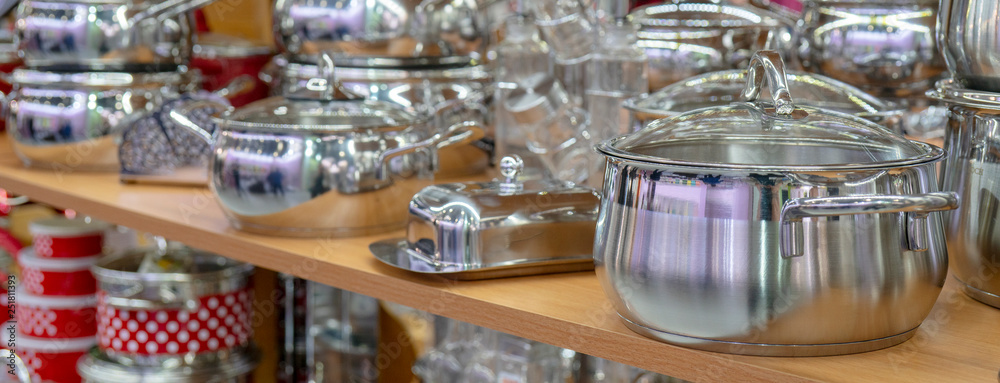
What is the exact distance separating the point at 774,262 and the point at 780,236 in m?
0.02

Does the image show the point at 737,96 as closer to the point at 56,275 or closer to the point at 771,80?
the point at 771,80

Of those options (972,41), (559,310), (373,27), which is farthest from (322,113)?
(972,41)

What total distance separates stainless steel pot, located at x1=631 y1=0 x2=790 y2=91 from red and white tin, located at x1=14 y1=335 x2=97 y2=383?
101cm

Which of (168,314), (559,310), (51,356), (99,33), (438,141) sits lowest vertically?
(51,356)

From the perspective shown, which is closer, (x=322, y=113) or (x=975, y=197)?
(x=975, y=197)

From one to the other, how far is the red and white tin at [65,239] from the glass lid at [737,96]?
39.0 inches

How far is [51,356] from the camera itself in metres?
1.57

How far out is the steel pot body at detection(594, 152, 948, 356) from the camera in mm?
649

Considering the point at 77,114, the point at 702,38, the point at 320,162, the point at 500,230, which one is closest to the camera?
the point at 500,230

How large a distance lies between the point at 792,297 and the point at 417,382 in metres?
1.06

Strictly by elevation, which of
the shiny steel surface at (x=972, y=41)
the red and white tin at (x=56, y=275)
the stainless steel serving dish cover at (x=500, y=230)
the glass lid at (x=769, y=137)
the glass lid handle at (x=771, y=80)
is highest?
the shiny steel surface at (x=972, y=41)

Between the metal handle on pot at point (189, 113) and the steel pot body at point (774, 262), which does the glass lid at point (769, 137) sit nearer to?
the steel pot body at point (774, 262)

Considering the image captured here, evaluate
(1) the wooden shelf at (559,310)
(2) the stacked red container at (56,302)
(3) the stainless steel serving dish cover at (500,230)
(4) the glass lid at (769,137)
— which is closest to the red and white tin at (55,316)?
(2) the stacked red container at (56,302)

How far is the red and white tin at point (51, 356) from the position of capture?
157 centimetres
